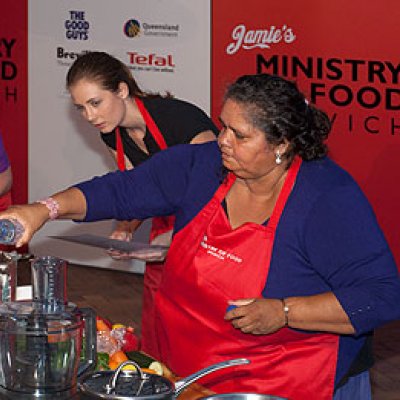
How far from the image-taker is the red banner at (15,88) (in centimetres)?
749

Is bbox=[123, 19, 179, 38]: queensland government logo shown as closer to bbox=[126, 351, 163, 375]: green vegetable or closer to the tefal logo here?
the tefal logo

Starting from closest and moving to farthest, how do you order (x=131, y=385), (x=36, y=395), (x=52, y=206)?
(x=131, y=385), (x=36, y=395), (x=52, y=206)

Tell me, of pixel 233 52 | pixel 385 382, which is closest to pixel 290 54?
pixel 233 52

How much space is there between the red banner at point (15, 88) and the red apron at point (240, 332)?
15.7 feet

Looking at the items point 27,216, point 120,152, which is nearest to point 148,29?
point 120,152

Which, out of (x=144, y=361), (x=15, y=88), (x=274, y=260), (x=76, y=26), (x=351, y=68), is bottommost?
(x=144, y=361)

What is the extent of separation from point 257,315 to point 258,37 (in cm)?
388

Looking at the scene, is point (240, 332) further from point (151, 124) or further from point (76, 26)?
point (76, 26)

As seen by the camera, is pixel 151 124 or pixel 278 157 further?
pixel 151 124

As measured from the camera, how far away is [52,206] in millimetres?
2980

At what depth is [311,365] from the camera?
290 centimetres

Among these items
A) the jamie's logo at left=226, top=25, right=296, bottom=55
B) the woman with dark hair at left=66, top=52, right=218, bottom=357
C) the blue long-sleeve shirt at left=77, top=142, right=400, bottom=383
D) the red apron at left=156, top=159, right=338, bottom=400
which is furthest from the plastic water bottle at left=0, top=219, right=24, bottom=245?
the jamie's logo at left=226, top=25, right=296, bottom=55

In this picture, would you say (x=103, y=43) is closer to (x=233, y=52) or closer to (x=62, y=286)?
(x=233, y=52)

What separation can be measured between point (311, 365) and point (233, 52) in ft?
12.7
